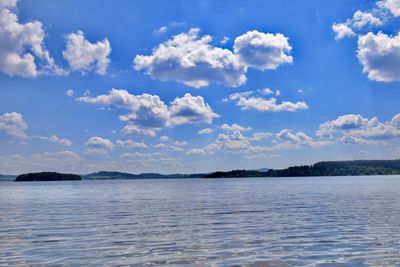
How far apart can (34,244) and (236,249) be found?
13558 mm

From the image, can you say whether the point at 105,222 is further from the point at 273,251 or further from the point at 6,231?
the point at 273,251

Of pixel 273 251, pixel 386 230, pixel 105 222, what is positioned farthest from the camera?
pixel 105 222

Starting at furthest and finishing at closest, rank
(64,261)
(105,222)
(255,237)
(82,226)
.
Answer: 1. (105,222)
2. (82,226)
3. (255,237)
4. (64,261)

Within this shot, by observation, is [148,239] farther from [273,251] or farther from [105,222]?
[105,222]

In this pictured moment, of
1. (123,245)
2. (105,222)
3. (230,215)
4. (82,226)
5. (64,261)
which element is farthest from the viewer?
(230,215)

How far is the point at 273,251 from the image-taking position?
991 inches

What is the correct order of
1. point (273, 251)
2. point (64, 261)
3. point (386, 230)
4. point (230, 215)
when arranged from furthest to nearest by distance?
1. point (230, 215)
2. point (386, 230)
3. point (273, 251)
4. point (64, 261)

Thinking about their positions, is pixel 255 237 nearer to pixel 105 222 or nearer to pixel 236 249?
pixel 236 249

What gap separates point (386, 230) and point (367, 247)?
8.68 metres

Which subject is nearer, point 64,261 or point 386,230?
point 64,261

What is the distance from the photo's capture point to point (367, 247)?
84.9 ft

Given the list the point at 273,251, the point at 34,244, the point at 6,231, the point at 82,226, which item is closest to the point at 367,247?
the point at 273,251

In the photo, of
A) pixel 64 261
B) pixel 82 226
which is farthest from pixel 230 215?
pixel 64 261

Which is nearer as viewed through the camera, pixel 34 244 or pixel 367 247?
pixel 367 247
